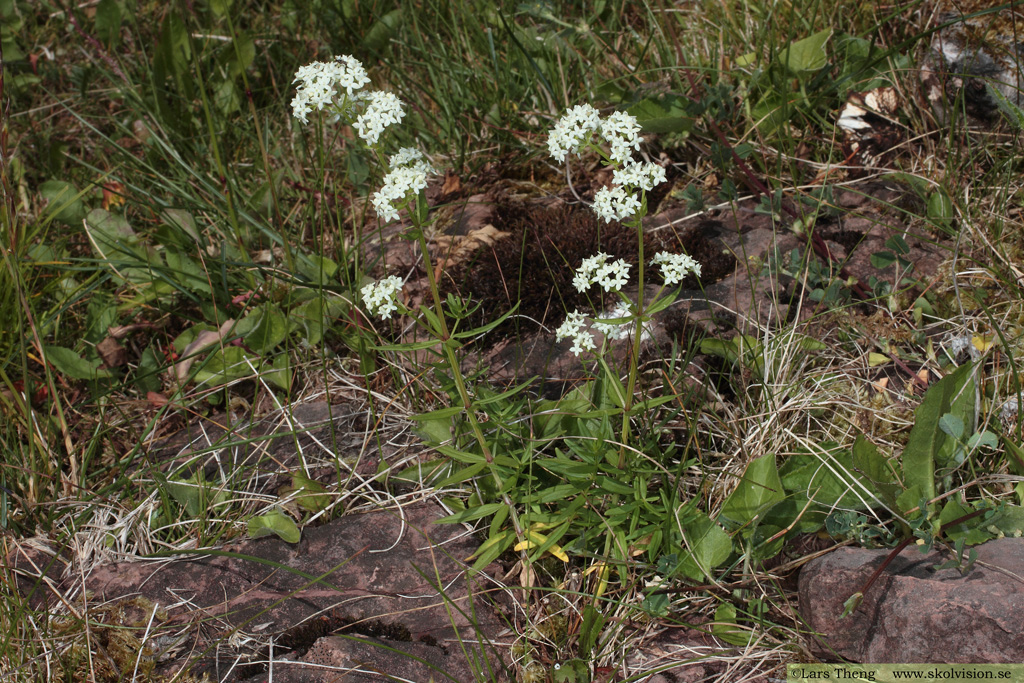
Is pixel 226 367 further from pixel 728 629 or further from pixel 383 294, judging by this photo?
pixel 728 629

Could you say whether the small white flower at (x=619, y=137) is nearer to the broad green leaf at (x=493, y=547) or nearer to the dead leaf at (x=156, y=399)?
the broad green leaf at (x=493, y=547)

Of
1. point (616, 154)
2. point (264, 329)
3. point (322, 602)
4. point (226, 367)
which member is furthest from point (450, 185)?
point (322, 602)

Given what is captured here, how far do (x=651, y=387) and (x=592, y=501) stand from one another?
0.55m

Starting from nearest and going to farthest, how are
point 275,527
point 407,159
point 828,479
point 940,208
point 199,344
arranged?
point 407,159, point 828,479, point 275,527, point 940,208, point 199,344

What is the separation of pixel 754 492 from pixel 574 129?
4.04ft

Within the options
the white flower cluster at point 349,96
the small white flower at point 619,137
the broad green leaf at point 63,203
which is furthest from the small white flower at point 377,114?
the broad green leaf at point 63,203

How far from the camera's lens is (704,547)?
2109 mm

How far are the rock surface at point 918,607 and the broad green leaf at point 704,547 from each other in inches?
9.8

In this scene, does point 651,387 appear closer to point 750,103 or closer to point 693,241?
point 693,241

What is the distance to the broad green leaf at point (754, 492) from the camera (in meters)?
2.09

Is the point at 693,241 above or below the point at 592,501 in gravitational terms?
above

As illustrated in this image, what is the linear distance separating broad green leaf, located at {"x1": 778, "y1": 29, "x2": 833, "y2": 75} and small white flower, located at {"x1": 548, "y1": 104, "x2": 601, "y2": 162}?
5.98ft

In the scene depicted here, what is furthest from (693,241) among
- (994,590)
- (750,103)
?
(994,590)

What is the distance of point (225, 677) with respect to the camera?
1968 mm
